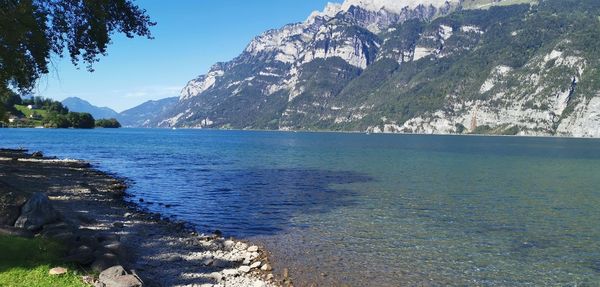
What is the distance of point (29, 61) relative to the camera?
32.3 m

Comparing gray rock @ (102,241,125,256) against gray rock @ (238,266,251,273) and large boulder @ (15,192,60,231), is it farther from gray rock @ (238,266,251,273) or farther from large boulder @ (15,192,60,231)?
gray rock @ (238,266,251,273)

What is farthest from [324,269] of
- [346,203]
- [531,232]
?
[346,203]

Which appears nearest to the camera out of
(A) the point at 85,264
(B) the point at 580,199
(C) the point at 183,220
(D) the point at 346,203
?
(A) the point at 85,264

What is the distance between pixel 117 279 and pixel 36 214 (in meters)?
9.18

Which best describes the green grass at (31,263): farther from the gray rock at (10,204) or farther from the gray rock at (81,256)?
the gray rock at (10,204)

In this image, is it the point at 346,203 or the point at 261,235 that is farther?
the point at 346,203

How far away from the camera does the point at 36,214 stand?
21.8 m

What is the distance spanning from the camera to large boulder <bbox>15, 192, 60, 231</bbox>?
68.8 feet

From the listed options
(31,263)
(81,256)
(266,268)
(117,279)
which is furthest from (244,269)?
(31,263)

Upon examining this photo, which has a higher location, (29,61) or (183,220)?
(29,61)

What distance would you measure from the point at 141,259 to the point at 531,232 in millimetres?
27210

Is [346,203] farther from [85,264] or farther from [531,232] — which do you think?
[85,264]

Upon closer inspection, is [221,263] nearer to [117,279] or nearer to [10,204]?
[117,279]

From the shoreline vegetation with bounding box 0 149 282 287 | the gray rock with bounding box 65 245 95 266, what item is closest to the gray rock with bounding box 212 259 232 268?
the shoreline vegetation with bounding box 0 149 282 287
